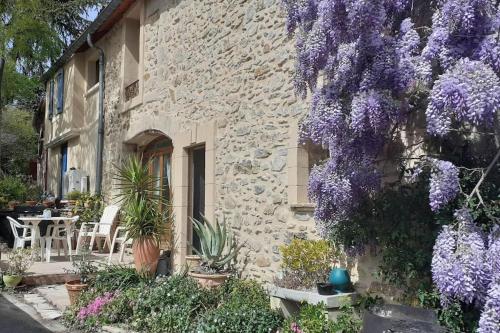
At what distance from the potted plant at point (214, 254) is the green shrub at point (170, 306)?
0.17 m

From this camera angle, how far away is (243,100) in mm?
6535

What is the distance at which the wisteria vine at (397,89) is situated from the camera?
9.81 ft

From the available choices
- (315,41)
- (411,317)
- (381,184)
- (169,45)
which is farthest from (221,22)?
(411,317)

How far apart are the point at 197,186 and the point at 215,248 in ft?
5.25

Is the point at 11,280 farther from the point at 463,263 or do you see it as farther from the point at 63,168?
the point at 63,168

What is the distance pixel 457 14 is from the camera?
3.18 metres

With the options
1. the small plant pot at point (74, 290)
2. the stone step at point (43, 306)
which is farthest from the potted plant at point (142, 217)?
the stone step at point (43, 306)

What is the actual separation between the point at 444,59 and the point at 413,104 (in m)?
0.54

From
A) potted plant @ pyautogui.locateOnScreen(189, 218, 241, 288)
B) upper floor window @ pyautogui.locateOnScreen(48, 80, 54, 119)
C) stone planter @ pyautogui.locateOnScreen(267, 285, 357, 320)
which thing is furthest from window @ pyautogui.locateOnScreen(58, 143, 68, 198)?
stone planter @ pyautogui.locateOnScreen(267, 285, 357, 320)

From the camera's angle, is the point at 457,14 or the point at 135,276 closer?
the point at 457,14

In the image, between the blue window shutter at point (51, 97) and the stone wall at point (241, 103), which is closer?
the stone wall at point (241, 103)

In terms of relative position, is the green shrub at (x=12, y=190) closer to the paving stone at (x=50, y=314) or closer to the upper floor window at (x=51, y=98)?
the upper floor window at (x=51, y=98)

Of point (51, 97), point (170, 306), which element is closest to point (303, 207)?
point (170, 306)

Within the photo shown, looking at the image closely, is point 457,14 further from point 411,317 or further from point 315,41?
point 411,317
